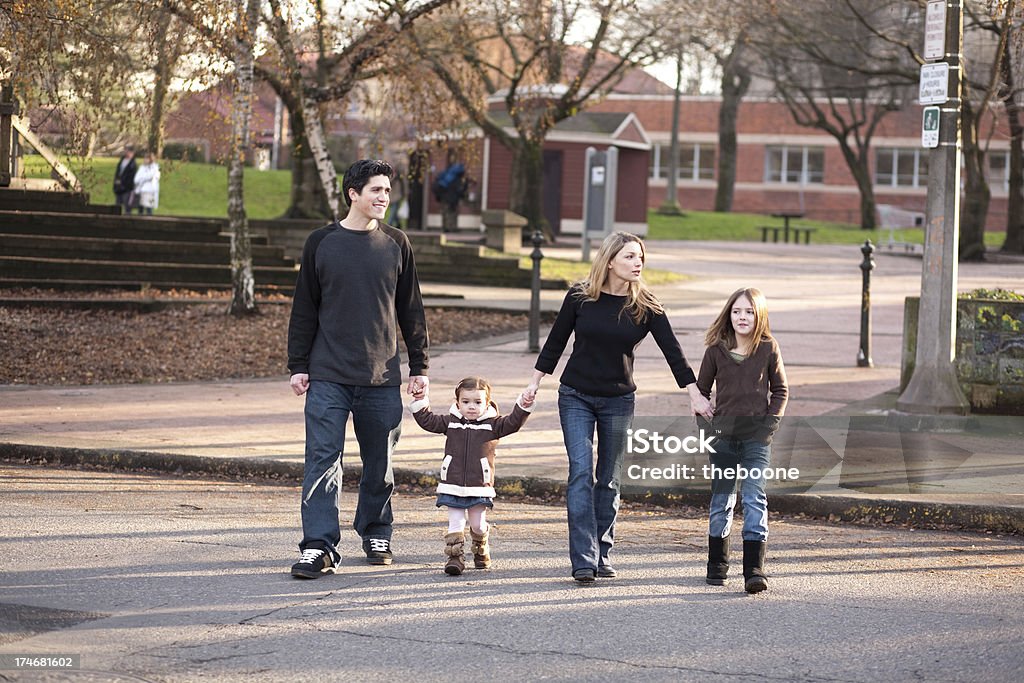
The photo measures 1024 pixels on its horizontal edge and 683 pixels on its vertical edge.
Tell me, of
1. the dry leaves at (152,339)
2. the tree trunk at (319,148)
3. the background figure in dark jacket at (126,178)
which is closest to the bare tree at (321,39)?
the tree trunk at (319,148)

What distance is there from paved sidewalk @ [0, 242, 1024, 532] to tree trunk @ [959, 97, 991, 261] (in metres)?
19.0

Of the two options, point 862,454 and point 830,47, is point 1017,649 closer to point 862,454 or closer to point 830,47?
point 862,454

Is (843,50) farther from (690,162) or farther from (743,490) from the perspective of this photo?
(743,490)

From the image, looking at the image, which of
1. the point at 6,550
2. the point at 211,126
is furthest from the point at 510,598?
the point at 211,126

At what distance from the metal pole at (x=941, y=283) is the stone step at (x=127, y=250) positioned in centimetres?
1253

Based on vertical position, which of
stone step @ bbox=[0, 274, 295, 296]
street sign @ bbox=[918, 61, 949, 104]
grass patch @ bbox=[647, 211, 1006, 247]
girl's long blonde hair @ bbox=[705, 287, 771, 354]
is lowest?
stone step @ bbox=[0, 274, 295, 296]

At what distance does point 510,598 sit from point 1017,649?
213 centimetres

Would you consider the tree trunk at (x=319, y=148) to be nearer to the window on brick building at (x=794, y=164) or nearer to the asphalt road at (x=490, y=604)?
the asphalt road at (x=490, y=604)

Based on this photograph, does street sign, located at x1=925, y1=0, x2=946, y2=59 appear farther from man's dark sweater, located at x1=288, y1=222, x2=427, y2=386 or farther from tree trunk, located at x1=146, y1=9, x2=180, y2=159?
tree trunk, located at x1=146, y1=9, x2=180, y2=159

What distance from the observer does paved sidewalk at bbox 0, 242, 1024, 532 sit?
8.38 metres

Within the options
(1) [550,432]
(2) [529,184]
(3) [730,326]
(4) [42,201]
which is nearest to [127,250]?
(4) [42,201]

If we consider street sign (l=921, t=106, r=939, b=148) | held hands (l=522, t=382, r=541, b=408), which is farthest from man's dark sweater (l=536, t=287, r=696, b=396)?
street sign (l=921, t=106, r=939, b=148)

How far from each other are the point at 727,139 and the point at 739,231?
1212 cm

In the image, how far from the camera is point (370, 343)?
6633 mm
